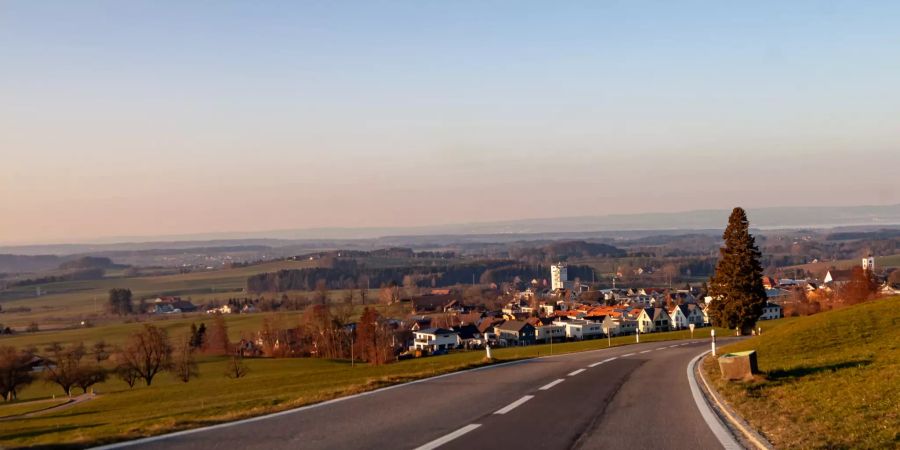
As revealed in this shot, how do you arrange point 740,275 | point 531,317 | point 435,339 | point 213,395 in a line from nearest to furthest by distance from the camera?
point 213,395, point 740,275, point 435,339, point 531,317

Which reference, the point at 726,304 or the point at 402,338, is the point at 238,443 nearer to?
the point at 726,304

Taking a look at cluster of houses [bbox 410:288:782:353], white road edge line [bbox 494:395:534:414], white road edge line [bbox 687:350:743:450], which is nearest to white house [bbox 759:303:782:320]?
cluster of houses [bbox 410:288:782:353]

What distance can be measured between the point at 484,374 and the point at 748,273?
105 feet

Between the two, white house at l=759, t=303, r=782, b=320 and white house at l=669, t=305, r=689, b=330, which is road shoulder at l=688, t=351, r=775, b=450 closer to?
white house at l=669, t=305, r=689, b=330

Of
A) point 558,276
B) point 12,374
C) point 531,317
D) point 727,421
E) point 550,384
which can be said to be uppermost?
point 727,421

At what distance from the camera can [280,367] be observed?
64312 mm

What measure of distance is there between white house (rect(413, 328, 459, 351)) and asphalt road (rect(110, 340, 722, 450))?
72904 millimetres

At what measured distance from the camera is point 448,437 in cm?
965

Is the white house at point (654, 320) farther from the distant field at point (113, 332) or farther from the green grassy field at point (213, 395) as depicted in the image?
the distant field at point (113, 332)

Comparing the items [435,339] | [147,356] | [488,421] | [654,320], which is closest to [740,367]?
[488,421]

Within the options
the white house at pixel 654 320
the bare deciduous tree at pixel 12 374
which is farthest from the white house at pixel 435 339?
the bare deciduous tree at pixel 12 374

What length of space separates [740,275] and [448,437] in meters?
40.2

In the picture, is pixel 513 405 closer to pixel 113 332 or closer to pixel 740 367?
pixel 740 367

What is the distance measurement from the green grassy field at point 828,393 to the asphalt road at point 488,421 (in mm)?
1037
